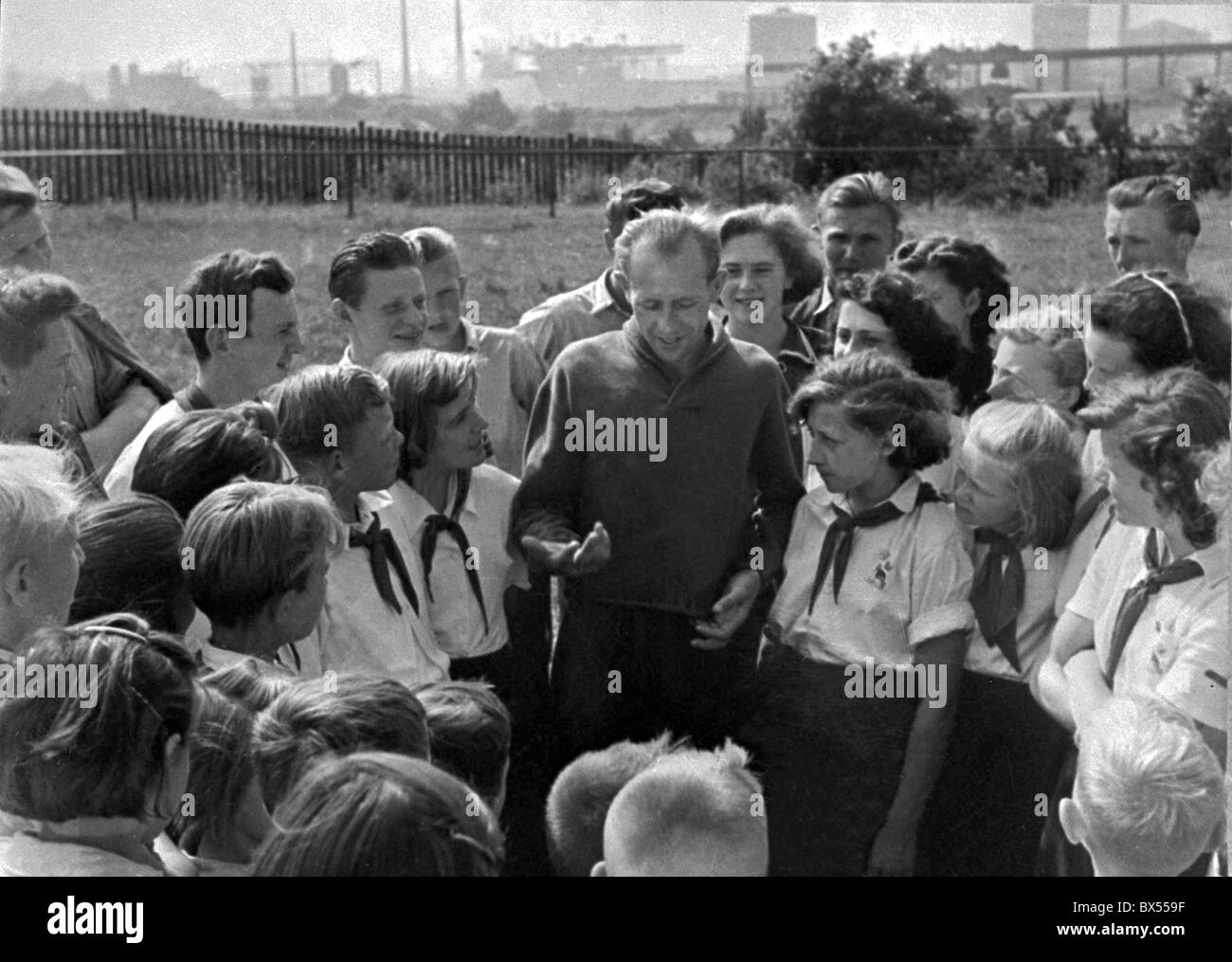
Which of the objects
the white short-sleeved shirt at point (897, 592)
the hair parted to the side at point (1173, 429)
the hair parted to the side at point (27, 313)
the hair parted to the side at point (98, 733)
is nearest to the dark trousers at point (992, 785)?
the white short-sleeved shirt at point (897, 592)

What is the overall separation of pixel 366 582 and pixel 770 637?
2.88 ft

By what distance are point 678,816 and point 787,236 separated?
2064 mm

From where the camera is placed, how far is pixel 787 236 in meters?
3.70

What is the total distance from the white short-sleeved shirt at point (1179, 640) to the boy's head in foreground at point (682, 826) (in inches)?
29.5

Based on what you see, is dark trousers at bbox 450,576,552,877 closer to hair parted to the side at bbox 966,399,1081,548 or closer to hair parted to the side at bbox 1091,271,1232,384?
hair parted to the side at bbox 966,399,1081,548

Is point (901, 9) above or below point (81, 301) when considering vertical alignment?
above

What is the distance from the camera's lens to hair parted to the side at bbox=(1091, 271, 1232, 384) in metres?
2.95

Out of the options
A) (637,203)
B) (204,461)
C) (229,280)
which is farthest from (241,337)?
(637,203)

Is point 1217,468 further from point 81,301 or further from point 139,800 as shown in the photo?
point 81,301

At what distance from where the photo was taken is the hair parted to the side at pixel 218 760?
1945 millimetres

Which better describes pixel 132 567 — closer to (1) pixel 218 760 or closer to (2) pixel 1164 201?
(1) pixel 218 760

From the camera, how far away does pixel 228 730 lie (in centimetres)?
196

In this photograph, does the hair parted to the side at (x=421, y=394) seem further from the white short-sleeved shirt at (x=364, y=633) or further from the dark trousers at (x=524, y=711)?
the dark trousers at (x=524, y=711)

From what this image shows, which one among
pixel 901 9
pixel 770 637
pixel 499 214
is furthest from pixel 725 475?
pixel 499 214
